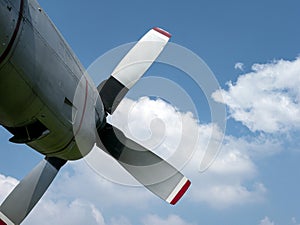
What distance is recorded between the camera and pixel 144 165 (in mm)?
12406

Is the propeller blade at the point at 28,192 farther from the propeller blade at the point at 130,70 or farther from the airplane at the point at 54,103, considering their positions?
the propeller blade at the point at 130,70

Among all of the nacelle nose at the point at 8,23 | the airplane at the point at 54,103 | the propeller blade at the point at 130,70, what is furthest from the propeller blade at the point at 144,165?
the nacelle nose at the point at 8,23

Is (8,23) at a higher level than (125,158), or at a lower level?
higher

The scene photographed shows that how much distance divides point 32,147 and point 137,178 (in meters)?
4.12

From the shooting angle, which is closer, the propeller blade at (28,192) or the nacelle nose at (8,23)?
the nacelle nose at (8,23)

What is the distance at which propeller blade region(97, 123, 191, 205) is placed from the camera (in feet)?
39.8

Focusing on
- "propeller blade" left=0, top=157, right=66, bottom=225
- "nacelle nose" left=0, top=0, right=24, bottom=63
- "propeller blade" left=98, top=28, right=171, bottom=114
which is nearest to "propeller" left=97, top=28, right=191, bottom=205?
"propeller blade" left=98, top=28, right=171, bottom=114

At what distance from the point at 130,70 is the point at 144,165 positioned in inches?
130

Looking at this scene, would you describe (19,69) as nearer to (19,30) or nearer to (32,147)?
(19,30)

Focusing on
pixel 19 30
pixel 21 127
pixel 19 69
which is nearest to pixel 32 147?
pixel 21 127

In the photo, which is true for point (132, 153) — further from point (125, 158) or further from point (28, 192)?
point (28, 192)

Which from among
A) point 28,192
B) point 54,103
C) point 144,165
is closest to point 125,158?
point 144,165

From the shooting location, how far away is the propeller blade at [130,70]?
41.7ft

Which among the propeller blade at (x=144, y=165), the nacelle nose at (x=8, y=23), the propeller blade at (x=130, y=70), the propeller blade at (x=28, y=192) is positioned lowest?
the propeller blade at (x=28, y=192)
